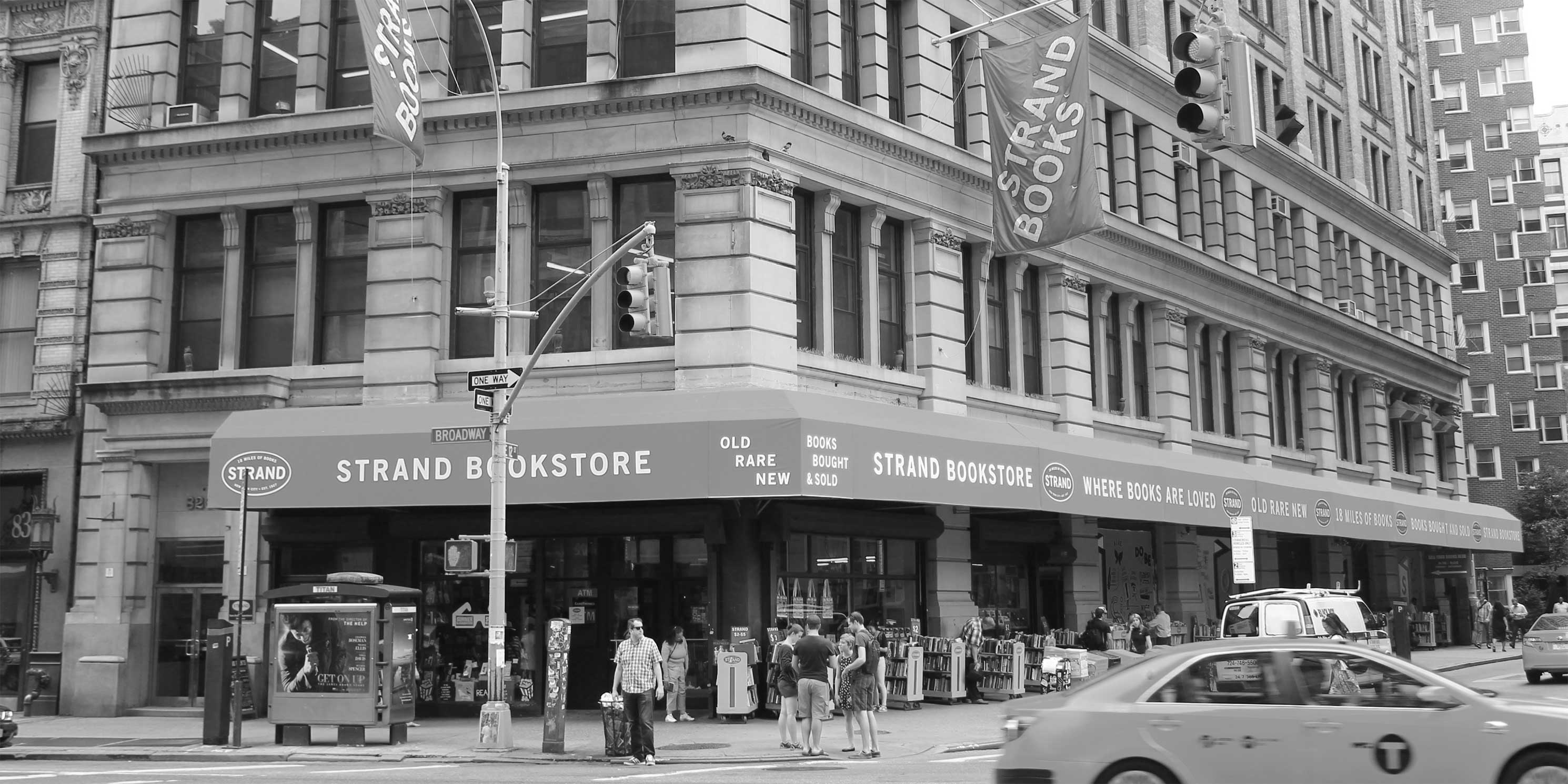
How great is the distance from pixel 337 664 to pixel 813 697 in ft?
22.9

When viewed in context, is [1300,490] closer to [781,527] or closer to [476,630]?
[781,527]

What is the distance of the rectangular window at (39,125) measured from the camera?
95.9 ft

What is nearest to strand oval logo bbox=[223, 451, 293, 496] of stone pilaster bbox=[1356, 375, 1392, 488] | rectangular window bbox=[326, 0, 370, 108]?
rectangular window bbox=[326, 0, 370, 108]

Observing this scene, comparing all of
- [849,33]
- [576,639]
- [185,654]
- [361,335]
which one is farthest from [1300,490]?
[185,654]

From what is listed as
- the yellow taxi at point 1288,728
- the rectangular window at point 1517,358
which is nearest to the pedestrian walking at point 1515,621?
the rectangular window at point 1517,358

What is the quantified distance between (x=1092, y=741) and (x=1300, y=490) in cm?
2815

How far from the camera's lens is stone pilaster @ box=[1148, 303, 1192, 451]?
3556 cm

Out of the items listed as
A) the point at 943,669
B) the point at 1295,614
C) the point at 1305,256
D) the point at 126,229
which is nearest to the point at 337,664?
the point at 943,669

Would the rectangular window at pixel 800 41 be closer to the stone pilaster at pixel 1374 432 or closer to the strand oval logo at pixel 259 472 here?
the strand oval logo at pixel 259 472

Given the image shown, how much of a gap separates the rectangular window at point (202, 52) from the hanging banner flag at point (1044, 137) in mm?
14878

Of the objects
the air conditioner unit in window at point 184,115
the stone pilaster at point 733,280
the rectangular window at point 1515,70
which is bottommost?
the stone pilaster at point 733,280

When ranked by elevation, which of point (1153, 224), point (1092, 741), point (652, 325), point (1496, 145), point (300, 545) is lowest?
point (1092, 741)

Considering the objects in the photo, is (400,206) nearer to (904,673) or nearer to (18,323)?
(18,323)

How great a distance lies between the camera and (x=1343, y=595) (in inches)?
995
